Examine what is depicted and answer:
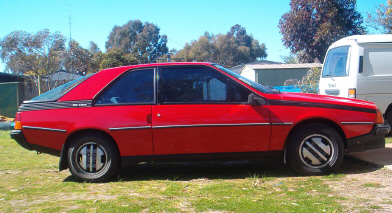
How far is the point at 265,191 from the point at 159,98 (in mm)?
1838

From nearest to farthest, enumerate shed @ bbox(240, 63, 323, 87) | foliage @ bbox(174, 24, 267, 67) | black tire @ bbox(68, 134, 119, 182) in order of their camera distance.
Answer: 1. black tire @ bbox(68, 134, 119, 182)
2. shed @ bbox(240, 63, 323, 87)
3. foliage @ bbox(174, 24, 267, 67)

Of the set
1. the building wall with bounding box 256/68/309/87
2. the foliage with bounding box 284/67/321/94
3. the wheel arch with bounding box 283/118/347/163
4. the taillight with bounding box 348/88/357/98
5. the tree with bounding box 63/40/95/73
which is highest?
the tree with bounding box 63/40/95/73

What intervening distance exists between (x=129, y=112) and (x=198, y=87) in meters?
0.99

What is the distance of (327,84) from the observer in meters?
8.63

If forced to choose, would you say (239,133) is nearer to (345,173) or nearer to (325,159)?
(325,159)

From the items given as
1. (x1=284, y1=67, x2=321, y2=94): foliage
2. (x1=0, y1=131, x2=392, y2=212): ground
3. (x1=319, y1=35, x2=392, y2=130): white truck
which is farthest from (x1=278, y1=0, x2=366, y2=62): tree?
(x1=0, y1=131, x2=392, y2=212): ground

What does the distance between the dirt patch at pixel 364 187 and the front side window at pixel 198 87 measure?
1.66 meters

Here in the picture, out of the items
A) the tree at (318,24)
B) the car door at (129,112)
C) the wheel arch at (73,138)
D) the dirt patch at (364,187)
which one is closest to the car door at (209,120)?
the car door at (129,112)

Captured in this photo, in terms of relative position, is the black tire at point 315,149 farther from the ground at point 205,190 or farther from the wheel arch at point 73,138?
the wheel arch at point 73,138

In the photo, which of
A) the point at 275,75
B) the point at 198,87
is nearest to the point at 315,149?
the point at 198,87

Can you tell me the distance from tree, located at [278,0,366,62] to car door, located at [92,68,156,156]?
91.5ft

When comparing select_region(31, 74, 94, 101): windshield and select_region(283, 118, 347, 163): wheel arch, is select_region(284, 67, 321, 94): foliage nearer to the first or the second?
select_region(283, 118, 347, 163): wheel arch

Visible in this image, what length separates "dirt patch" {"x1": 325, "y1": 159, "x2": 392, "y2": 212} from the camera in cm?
376

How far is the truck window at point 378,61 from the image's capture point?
7.79m
